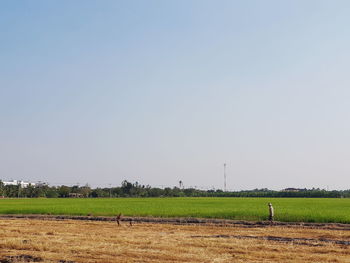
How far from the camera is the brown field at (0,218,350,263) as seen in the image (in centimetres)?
1576

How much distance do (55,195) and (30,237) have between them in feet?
362

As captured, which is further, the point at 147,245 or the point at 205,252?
the point at 147,245

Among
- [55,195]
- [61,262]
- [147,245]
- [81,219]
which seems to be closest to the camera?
[61,262]

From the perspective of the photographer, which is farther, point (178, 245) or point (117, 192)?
point (117, 192)

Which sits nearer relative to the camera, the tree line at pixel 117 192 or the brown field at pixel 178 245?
the brown field at pixel 178 245

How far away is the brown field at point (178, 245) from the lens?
1576 centimetres

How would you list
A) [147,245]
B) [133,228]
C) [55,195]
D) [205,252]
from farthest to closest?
[55,195], [133,228], [147,245], [205,252]

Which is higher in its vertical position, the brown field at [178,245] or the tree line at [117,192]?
the tree line at [117,192]

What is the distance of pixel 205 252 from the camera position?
17.0 metres

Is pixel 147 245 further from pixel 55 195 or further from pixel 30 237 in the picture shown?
pixel 55 195

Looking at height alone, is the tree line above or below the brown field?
above

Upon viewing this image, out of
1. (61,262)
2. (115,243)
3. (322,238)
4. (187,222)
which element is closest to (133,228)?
(187,222)

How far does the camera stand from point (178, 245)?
61.9 ft

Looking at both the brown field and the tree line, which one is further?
the tree line
